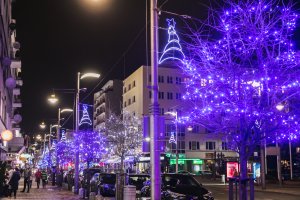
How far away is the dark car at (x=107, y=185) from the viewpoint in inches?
1015

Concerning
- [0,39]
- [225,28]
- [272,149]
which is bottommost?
[272,149]

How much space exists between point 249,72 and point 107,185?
498 inches

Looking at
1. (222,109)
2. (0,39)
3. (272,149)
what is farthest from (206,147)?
(222,109)

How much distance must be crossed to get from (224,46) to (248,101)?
7.58 ft

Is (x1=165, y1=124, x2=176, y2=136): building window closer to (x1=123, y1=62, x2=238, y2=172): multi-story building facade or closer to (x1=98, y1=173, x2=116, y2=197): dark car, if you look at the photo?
(x1=123, y1=62, x2=238, y2=172): multi-story building facade

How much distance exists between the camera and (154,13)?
1548 centimetres

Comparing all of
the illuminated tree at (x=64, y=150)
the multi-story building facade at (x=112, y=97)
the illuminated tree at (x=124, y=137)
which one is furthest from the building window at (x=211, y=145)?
the multi-story building facade at (x=112, y=97)

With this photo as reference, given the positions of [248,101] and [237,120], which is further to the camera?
[237,120]

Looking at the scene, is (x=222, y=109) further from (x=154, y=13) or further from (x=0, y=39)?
(x=0, y=39)

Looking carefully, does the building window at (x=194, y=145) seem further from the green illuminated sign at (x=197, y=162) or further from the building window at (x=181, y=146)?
the green illuminated sign at (x=197, y=162)

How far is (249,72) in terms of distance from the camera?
16.1 meters

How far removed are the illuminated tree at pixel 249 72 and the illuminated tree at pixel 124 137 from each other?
160ft

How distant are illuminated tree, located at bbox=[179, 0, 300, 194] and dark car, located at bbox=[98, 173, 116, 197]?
33.4 ft

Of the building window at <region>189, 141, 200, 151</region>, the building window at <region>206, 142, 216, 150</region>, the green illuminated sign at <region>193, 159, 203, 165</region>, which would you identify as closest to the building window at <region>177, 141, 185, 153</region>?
the building window at <region>189, 141, 200, 151</region>
